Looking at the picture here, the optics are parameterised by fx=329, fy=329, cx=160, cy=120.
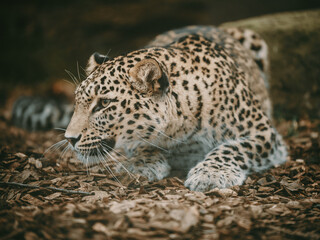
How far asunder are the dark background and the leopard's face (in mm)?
6314

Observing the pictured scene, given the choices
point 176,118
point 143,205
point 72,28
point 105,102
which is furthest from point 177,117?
point 72,28

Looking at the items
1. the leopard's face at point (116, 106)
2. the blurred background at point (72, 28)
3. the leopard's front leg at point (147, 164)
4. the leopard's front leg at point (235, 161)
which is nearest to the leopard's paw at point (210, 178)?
the leopard's front leg at point (235, 161)

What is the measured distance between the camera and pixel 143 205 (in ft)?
10.7

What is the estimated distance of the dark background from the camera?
10.2 metres

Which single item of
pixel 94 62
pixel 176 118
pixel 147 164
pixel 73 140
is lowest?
pixel 147 164

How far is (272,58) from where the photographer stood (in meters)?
7.45

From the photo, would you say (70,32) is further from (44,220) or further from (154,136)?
(44,220)

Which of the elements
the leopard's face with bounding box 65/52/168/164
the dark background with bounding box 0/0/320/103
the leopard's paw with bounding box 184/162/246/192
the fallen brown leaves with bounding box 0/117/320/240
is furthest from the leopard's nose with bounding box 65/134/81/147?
the dark background with bounding box 0/0/320/103

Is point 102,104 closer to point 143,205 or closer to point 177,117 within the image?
point 177,117

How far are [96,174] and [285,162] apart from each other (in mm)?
2796

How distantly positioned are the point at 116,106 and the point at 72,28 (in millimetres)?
7231

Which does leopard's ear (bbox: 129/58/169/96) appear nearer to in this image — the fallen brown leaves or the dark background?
the fallen brown leaves

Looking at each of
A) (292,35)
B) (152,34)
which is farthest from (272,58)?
(152,34)

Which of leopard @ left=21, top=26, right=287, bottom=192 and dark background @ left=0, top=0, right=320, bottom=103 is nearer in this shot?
leopard @ left=21, top=26, right=287, bottom=192
